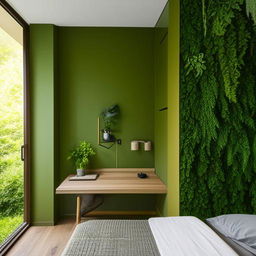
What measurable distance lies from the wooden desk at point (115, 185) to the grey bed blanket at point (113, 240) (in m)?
0.97

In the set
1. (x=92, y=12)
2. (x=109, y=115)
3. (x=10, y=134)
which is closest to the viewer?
(x=10, y=134)

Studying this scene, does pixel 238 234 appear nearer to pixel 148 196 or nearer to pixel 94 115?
pixel 148 196

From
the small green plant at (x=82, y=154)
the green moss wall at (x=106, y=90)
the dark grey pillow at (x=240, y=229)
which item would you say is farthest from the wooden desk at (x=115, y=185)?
the dark grey pillow at (x=240, y=229)

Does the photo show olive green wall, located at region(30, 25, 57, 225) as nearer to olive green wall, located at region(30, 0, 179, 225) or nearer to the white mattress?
olive green wall, located at region(30, 0, 179, 225)

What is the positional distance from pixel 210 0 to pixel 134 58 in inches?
61.6

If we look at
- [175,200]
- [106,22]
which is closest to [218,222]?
[175,200]

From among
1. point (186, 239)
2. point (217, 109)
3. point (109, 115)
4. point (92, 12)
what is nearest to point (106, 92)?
point (109, 115)

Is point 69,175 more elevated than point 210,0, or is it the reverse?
point 210,0

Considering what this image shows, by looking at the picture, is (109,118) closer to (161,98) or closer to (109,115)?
(109,115)

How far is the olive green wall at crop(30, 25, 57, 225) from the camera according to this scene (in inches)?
128

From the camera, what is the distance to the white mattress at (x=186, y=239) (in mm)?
1232

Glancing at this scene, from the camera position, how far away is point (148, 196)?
11.6 feet

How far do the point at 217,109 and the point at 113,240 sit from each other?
4.43 feet

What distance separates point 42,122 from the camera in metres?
3.27
